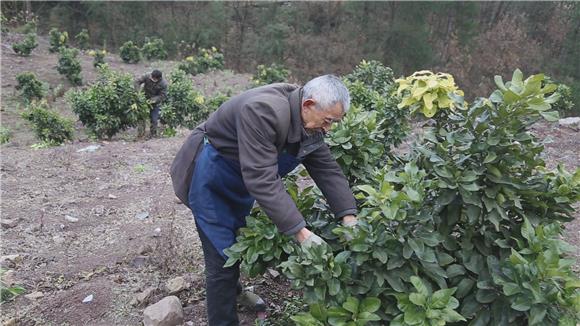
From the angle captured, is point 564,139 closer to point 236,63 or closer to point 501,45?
point 501,45

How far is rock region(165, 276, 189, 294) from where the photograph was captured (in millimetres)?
2930

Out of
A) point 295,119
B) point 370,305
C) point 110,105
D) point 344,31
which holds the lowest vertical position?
point 344,31

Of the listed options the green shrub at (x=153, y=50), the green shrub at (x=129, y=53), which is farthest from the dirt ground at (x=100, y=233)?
the green shrub at (x=153, y=50)

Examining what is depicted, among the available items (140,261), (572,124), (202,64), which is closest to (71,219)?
(140,261)

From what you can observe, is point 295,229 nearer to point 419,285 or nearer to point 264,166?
point 264,166

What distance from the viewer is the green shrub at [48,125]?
7.25m

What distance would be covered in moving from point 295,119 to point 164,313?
1.30m

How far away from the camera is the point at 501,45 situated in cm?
1973

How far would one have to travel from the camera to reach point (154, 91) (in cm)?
820

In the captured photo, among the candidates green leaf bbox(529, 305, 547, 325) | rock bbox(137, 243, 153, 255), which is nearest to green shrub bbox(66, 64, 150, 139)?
rock bbox(137, 243, 153, 255)

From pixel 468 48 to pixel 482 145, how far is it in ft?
67.4

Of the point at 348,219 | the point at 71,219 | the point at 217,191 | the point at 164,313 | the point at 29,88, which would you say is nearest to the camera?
the point at 348,219

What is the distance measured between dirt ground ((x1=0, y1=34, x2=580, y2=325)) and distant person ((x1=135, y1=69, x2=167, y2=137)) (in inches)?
56.4

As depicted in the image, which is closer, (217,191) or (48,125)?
(217,191)
